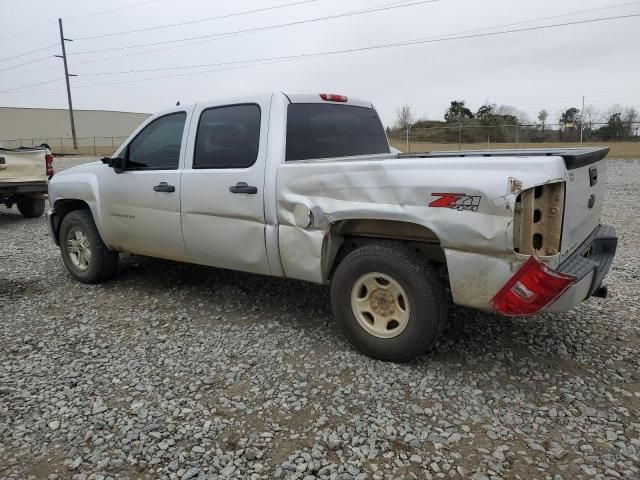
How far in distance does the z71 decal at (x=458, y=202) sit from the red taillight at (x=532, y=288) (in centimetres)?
45

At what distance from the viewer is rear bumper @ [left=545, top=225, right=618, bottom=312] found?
10.1 feet

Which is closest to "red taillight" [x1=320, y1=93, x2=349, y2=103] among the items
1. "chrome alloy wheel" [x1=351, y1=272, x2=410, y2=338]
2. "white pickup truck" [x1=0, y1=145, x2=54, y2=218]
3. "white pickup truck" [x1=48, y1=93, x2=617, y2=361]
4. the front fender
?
"white pickup truck" [x1=48, y1=93, x2=617, y2=361]

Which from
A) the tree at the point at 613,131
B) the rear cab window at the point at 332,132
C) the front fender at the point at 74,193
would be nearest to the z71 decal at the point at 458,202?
the rear cab window at the point at 332,132

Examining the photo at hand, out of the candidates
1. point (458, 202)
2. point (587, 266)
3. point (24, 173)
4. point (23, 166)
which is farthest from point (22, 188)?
point (587, 266)

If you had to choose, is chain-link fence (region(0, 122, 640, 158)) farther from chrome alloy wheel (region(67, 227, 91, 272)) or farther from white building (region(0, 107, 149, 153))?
white building (region(0, 107, 149, 153))

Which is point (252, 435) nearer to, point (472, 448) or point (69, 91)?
point (472, 448)

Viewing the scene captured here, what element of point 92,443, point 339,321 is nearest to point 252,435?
point 92,443

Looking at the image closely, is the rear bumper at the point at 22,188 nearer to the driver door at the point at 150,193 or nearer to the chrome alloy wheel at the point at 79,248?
the chrome alloy wheel at the point at 79,248

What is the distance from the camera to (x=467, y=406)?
3146 mm

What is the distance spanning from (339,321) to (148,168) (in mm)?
2618

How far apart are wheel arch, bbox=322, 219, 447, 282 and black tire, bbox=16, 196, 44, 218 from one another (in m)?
9.28

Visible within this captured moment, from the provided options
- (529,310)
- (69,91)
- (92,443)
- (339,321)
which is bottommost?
(92,443)

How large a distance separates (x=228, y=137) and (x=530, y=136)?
32.0 metres

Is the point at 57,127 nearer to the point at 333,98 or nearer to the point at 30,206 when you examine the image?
the point at 30,206
